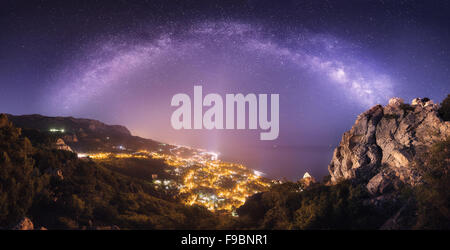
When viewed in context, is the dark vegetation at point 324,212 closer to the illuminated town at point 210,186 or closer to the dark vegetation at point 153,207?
the dark vegetation at point 153,207

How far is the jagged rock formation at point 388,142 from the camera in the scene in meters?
14.5

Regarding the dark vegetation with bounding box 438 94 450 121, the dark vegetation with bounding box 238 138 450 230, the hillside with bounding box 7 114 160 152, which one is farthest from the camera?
the hillside with bounding box 7 114 160 152

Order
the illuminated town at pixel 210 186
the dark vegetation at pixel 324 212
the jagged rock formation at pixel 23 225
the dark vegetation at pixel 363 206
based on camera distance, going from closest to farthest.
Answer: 1. the dark vegetation at pixel 363 206
2. the jagged rock formation at pixel 23 225
3. the dark vegetation at pixel 324 212
4. the illuminated town at pixel 210 186

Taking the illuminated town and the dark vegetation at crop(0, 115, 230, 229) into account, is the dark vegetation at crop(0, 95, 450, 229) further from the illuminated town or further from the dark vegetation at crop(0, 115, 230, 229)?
the illuminated town

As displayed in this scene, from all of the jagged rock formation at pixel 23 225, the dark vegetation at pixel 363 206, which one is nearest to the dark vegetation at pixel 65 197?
the jagged rock formation at pixel 23 225

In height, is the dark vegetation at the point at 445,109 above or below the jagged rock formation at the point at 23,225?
above

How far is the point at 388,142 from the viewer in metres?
16.5

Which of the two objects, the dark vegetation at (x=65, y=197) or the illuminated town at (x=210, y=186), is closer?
the dark vegetation at (x=65, y=197)

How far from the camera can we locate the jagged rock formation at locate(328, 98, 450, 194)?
14547 millimetres

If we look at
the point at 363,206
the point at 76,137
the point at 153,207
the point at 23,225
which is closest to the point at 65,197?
the point at 23,225

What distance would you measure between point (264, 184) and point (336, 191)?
2850 centimetres

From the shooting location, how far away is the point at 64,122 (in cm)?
8669

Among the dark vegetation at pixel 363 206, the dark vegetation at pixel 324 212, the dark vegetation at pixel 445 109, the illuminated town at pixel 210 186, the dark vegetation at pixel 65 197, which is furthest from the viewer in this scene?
the illuminated town at pixel 210 186

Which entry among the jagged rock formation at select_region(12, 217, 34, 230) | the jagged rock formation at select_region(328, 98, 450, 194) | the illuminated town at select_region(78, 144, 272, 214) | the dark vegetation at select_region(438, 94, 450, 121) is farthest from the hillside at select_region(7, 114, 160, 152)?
the dark vegetation at select_region(438, 94, 450, 121)
